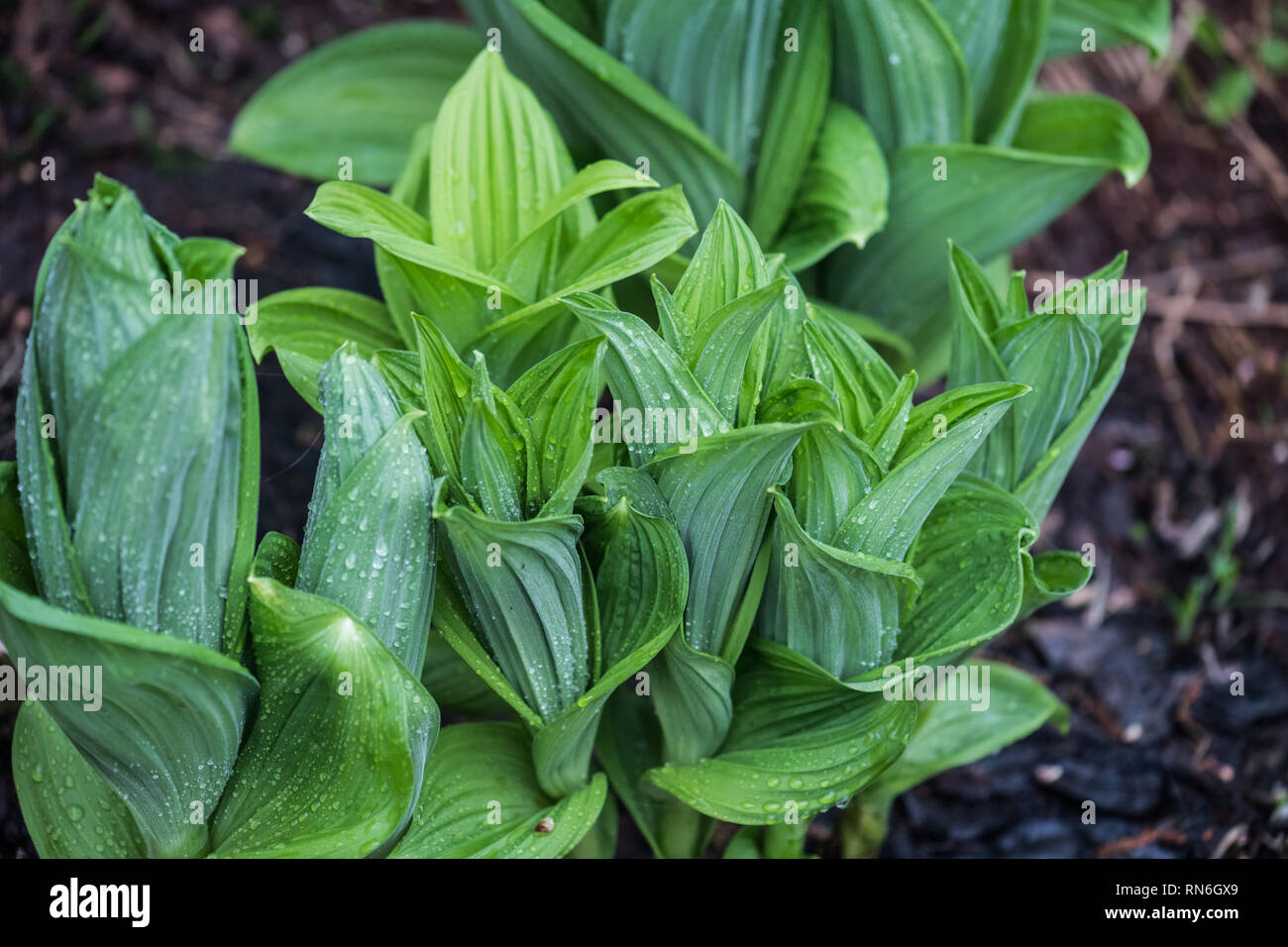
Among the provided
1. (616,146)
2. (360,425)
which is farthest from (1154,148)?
(360,425)

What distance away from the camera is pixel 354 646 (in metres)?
1.23

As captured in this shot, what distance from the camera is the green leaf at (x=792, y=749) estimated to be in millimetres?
1458

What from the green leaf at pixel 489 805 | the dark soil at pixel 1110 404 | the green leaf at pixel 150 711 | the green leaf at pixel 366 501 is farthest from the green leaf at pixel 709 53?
the green leaf at pixel 150 711

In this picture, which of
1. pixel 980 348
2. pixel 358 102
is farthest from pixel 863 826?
pixel 358 102

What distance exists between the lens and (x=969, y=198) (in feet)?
6.52

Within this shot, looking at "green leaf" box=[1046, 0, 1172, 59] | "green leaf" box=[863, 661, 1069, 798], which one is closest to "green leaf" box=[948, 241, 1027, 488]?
"green leaf" box=[863, 661, 1069, 798]

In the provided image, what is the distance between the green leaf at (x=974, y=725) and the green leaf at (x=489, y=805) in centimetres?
54

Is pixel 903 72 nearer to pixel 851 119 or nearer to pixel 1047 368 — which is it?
pixel 851 119

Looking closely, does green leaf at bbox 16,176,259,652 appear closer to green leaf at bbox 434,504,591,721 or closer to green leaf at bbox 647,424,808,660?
green leaf at bbox 434,504,591,721

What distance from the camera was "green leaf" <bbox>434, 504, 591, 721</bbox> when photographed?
4.20 feet

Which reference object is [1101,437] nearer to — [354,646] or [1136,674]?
[1136,674]

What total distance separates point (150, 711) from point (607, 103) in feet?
3.88

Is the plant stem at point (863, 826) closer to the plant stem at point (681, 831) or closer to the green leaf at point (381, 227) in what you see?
the plant stem at point (681, 831)
